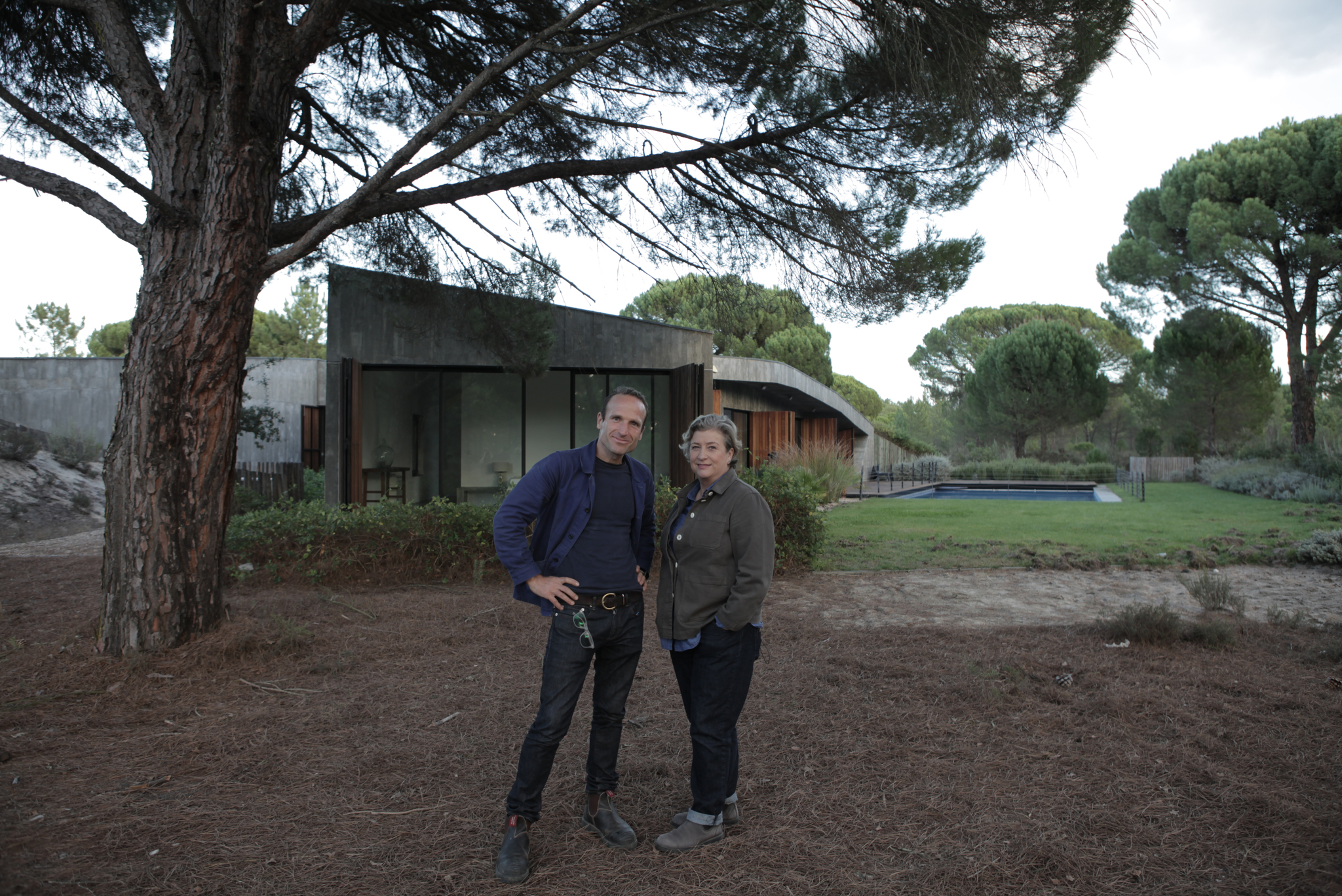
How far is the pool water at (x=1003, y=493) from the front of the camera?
22.2 meters

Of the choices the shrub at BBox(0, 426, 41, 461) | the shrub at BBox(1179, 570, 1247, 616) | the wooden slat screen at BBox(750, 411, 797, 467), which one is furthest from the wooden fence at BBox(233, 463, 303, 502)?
the shrub at BBox(1179, 570, 1247, 616)

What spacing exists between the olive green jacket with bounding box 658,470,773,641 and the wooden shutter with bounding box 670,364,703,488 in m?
8.33

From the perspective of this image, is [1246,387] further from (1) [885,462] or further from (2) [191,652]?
(2) [191,652]

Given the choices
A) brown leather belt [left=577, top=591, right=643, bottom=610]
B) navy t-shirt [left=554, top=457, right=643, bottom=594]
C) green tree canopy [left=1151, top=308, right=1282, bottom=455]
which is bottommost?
brown leather belt [left=577, top=591, right=643, bottom=610]

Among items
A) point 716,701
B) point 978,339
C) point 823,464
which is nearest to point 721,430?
point 716,701

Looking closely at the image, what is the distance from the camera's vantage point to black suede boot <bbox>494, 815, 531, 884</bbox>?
2.32 m

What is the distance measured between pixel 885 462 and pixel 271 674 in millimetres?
32899

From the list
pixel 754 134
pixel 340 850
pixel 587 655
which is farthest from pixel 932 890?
pixel 754 134

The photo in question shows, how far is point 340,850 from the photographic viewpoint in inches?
98.7

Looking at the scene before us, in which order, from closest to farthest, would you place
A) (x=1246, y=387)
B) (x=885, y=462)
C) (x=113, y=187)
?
(x=113, y=187) < (x=1246, y=387) < (x=885, y=462)

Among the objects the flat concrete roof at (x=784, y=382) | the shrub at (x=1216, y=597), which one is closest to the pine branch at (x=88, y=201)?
the shrub at (x=1216, y=597)

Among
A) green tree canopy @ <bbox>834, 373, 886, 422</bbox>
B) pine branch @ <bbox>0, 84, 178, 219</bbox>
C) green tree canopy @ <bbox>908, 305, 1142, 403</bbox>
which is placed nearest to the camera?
pine branch @ <bbox>0, 84, 178, 219</bbox>

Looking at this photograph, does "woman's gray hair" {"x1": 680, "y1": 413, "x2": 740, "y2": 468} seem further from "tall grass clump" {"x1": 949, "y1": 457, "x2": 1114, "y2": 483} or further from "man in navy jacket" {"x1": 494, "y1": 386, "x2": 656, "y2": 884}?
"tall grass clump" {"x1": 949, "y1": 457, "x2": 1114, "y2": 483}

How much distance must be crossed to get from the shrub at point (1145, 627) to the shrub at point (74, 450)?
682 inches
